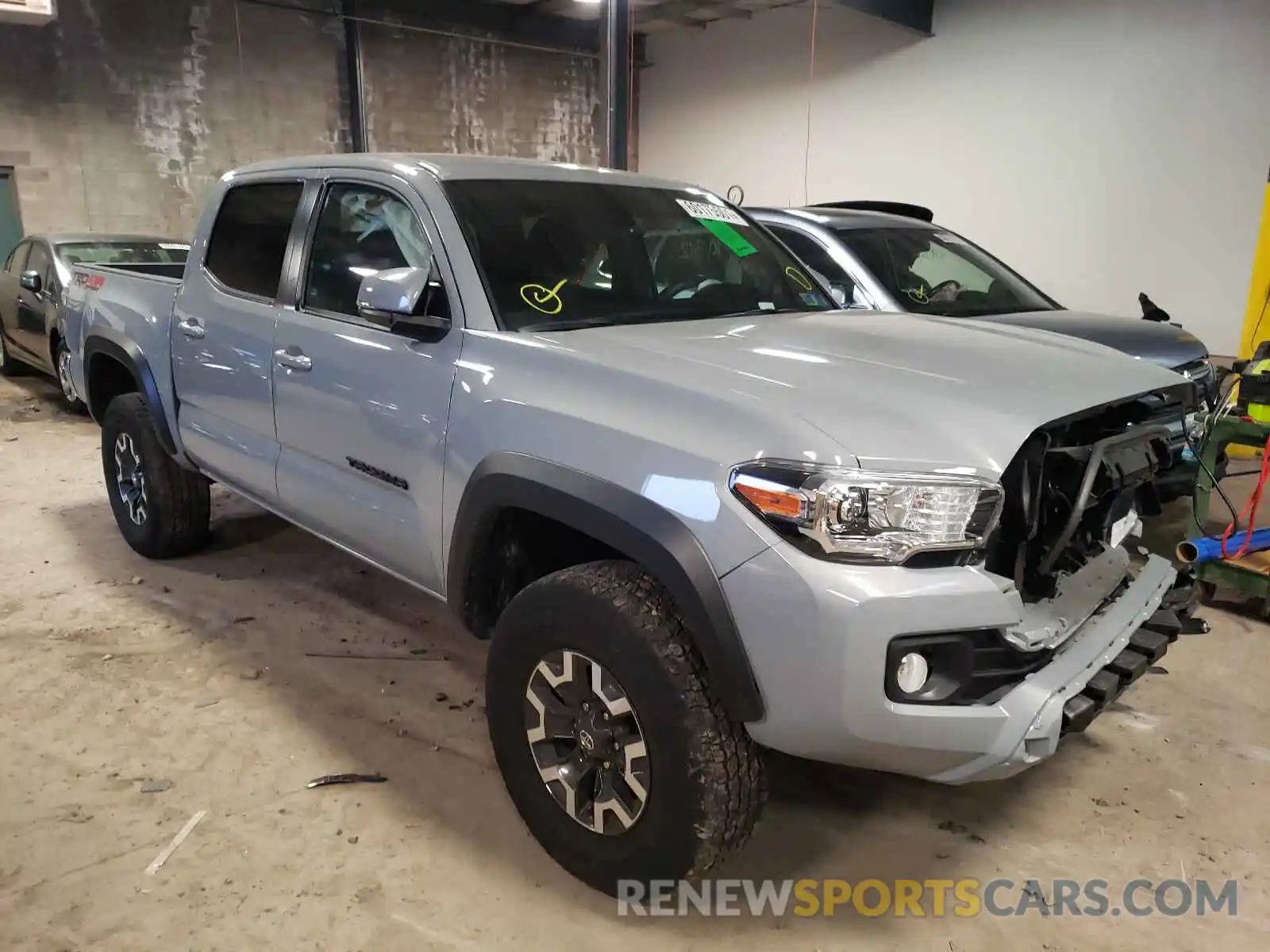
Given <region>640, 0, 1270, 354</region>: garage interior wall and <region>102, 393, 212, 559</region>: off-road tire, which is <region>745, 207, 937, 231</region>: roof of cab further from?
<region>640, 0, 1270, 354</region>: garage interior wall

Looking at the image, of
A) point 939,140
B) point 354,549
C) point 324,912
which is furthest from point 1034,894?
point 939,140

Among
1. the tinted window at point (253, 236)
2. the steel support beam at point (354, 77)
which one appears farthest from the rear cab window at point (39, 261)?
the tinted window at point (253, 236)

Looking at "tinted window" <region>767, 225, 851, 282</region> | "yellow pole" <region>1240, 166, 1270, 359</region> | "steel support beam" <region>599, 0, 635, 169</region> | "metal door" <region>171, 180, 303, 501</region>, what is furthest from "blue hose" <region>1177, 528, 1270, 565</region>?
"steel support beam" <region>599, 0, 635, 169</region>

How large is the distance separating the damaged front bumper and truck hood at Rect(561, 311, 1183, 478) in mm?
233

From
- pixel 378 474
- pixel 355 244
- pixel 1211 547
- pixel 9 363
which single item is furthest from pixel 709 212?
pixel 9 363

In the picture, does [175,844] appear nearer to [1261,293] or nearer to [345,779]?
[345,779]

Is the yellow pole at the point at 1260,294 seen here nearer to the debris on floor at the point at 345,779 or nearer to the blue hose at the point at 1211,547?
Result: the blue hose at the point at 1211,547

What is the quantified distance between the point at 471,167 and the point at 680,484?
1476 mm

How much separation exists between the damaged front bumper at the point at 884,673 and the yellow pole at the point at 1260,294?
250 inches

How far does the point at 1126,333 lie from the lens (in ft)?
15.6

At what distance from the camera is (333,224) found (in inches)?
119

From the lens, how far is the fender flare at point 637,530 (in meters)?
1.78

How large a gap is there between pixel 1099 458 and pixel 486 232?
66.2 inches

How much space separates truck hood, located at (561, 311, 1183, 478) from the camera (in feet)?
5.89
